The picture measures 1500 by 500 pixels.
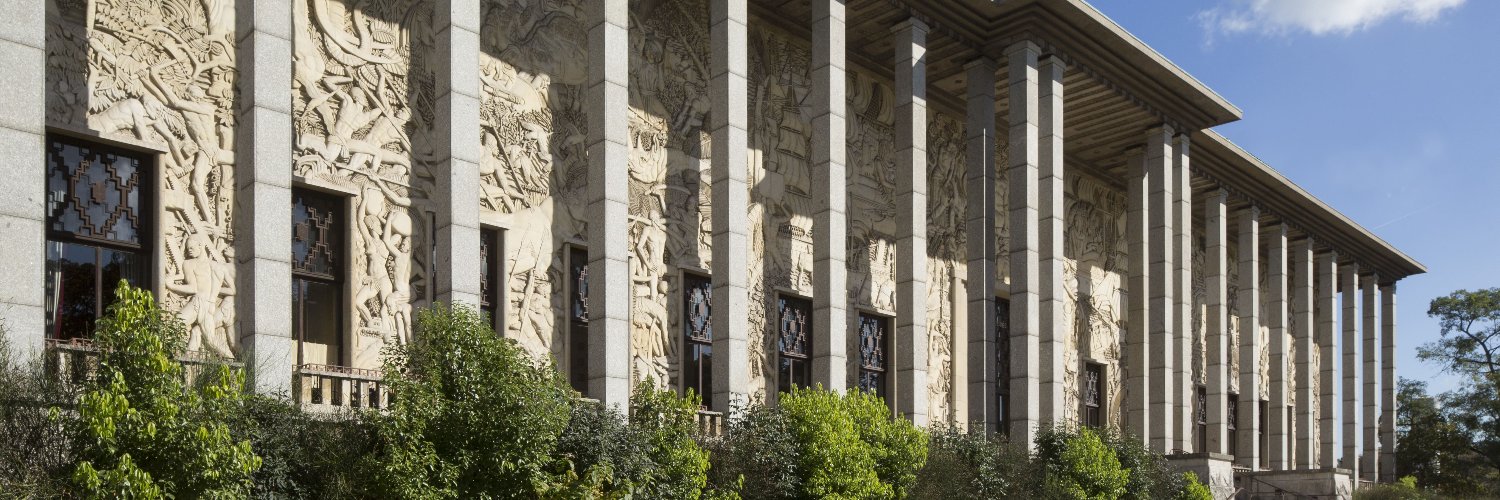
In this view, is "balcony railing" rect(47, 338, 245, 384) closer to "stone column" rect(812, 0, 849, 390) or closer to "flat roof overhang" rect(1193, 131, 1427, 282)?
"stone column" rect(812, 0, 849, 390)

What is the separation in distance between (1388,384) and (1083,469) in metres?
28.2

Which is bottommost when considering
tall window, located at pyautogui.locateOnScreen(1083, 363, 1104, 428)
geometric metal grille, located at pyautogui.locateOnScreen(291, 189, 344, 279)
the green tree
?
tall window, located at pyautogui.locateOnScreen(1083, 363, 1104, 428)

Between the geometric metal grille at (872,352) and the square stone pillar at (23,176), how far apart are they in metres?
15.4

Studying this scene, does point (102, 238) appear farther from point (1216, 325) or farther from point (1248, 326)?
point (1248, 326)

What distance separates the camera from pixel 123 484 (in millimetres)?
9906

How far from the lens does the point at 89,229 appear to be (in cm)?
1536

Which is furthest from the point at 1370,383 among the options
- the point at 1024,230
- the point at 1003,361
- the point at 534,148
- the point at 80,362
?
the point at 80,362

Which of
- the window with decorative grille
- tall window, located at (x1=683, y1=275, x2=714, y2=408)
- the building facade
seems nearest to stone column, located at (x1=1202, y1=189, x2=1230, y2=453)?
the building facade

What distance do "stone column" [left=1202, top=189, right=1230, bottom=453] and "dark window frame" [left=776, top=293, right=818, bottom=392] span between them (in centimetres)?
1266

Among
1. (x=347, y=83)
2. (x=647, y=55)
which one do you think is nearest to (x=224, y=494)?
(x=347, y=83)

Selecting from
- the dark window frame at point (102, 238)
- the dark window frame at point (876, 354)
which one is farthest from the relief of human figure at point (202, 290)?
the dark window frame at point (876, 354)

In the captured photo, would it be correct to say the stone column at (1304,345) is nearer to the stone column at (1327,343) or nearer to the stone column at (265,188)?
the stone column at (1327,343)

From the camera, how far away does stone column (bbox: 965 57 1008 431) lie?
25266 mm

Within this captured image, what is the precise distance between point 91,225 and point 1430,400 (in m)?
47.6
